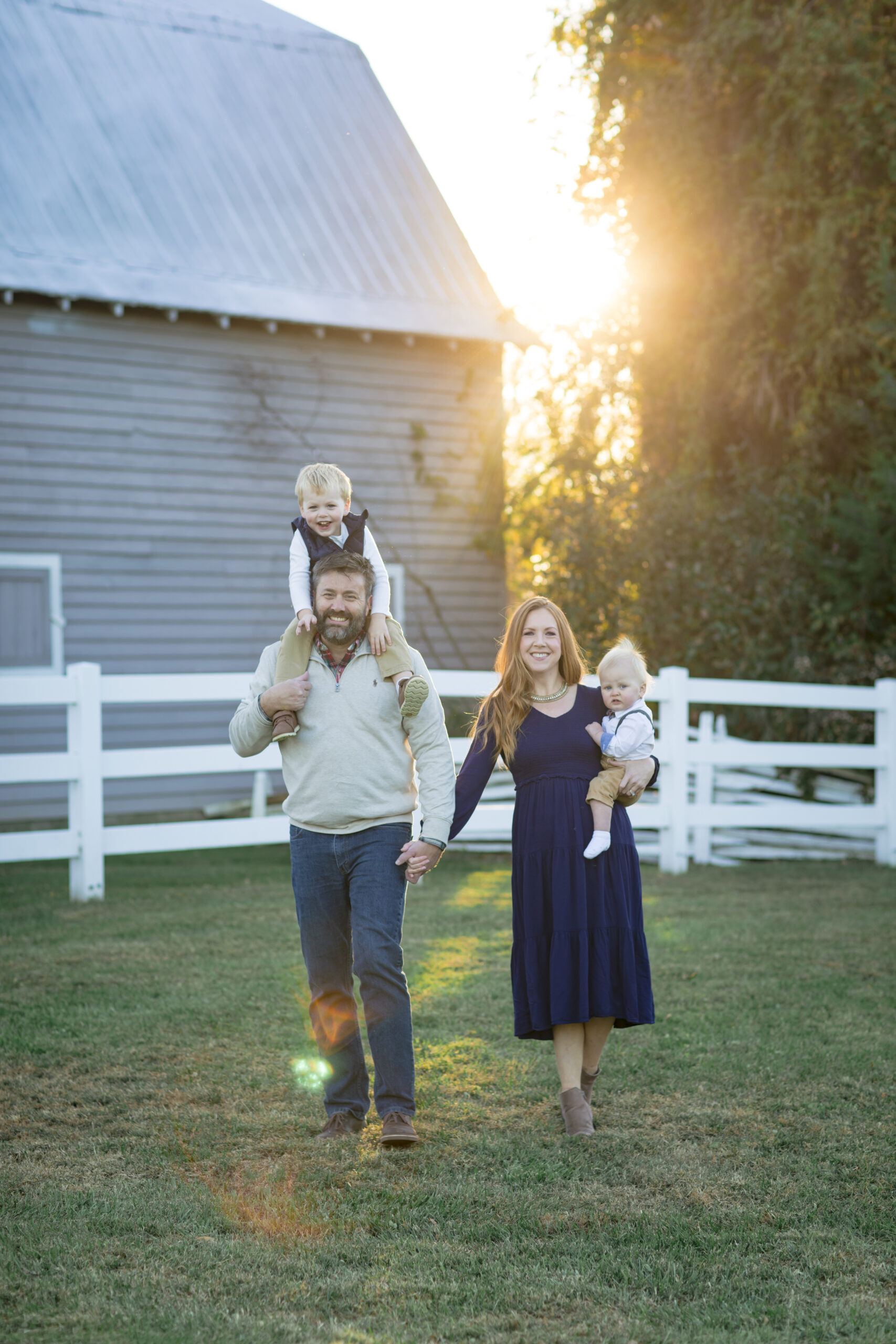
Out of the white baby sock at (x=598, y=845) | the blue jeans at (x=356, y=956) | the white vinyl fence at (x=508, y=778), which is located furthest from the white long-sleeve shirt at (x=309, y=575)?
the white vinyl fence at (x=508, y=778)

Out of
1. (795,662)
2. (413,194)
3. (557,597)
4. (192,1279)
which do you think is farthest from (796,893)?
(413,194)

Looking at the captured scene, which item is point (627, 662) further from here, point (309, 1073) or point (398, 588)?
point (398, 588)

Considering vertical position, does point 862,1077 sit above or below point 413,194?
below

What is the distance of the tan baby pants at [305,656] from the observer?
405 centimetres

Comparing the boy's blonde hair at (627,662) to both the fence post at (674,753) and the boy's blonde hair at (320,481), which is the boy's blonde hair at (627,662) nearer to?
the boy's blonde hair at (320,481)

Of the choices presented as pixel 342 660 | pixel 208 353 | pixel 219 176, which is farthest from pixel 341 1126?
pixel 219 176

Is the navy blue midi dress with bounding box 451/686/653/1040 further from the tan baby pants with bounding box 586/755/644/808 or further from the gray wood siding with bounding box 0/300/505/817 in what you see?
the gray wood siding with bounding box 0/300/505/817

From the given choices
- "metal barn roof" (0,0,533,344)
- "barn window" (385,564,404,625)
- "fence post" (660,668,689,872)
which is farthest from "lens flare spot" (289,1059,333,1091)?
"barn window" (385,564,404,625)

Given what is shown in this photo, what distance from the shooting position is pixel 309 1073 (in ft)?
15.2

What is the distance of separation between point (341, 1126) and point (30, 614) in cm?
930

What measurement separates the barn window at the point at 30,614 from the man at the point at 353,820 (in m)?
8.82

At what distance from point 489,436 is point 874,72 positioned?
513 centimetres

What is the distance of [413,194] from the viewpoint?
1514 cm

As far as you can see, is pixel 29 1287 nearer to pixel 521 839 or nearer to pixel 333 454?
pixel 521 839
